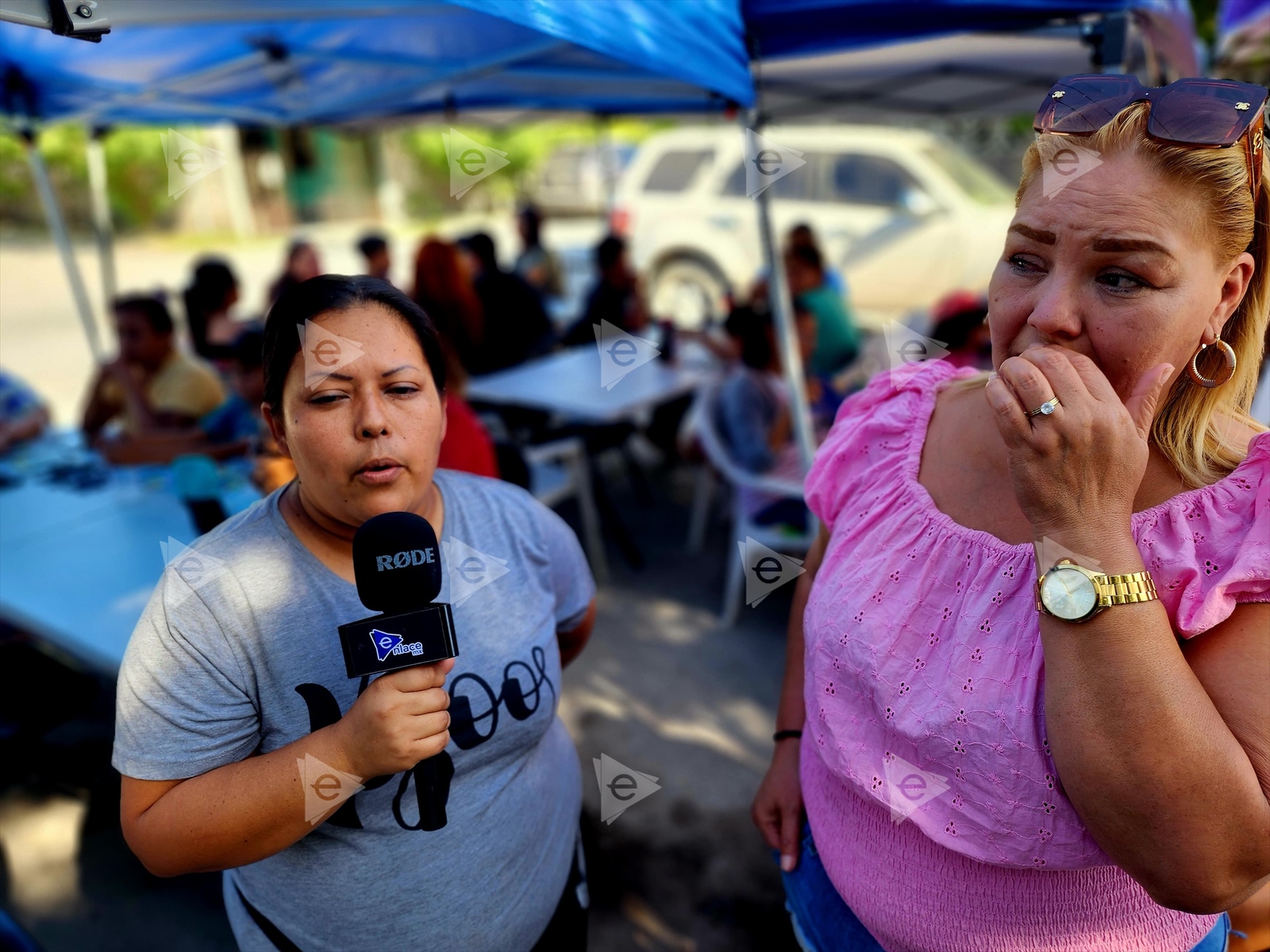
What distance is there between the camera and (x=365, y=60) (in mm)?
3707

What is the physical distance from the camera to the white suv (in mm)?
8695

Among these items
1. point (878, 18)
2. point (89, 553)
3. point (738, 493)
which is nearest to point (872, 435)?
point (878, 18)

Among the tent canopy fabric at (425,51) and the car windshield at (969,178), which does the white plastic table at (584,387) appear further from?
the car windshield at (969,178)

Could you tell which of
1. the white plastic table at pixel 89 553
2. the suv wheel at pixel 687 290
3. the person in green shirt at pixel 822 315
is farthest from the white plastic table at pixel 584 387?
the suv wheel at pixel 687 290

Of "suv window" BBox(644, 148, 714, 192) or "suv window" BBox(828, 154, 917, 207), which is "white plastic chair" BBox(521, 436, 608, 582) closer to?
"suv window" BBox(828, 154, 917, 207)

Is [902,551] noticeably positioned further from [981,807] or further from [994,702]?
[981,807]

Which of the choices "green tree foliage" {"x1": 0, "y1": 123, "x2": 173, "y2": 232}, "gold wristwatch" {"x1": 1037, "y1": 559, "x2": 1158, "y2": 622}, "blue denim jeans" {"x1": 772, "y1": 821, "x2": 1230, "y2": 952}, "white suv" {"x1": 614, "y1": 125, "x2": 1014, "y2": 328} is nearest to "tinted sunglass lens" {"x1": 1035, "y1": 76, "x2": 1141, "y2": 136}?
"gold wristwatch" {"x1": 1037, "y1": 559, "x2": 1158, "y2": 622}

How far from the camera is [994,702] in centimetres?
108

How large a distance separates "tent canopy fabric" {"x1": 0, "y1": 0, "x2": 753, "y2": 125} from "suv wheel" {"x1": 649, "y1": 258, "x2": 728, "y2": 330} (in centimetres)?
382

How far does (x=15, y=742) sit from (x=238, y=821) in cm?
242

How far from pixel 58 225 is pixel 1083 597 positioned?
640cm

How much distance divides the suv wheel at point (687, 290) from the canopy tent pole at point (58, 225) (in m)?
5.83

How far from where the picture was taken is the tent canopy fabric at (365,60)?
1897 millimetres

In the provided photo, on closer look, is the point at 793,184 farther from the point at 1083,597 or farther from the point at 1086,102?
the point at 1083,597
